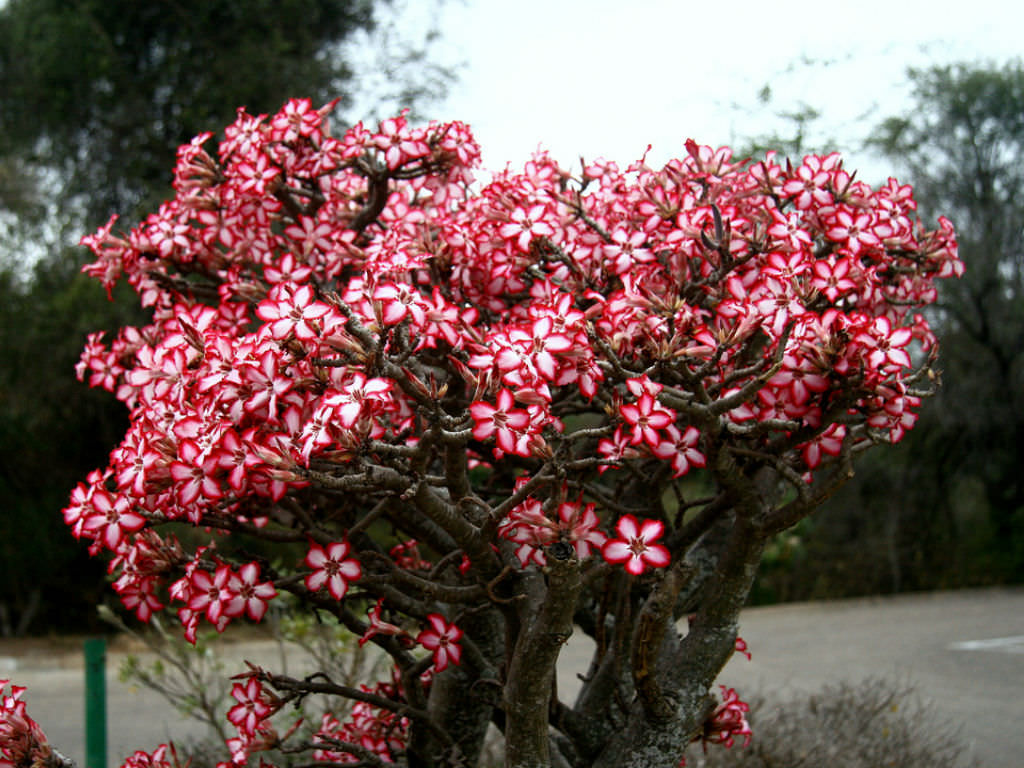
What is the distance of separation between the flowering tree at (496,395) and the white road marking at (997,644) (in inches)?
346

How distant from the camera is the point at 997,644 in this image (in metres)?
10.4

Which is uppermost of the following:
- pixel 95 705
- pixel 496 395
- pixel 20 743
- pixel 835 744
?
pixel 496 395

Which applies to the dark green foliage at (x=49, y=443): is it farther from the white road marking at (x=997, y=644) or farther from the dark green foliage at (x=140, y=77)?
the white road marking at (x=997, y=644)

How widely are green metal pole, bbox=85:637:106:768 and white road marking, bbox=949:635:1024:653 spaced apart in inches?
351

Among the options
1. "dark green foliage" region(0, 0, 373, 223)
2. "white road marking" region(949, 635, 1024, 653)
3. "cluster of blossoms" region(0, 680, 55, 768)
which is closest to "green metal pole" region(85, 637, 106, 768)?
"cluster of blossoms" region(0, 680, 55, 768)

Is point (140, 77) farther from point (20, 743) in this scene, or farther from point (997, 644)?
point (20, 743)

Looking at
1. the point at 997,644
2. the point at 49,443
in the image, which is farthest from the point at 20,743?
the point at 997,644

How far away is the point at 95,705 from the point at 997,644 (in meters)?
9.64

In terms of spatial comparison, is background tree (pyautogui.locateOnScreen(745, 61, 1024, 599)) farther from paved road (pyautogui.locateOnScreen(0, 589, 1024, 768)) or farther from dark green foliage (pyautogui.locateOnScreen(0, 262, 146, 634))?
dark green foliage (pyautogui.locateOnScreen(0, 262, 146, 634))

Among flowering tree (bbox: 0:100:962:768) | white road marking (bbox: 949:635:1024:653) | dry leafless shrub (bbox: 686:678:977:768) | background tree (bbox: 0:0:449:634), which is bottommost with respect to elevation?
white road marking (bbox: 949:635:1024:653)

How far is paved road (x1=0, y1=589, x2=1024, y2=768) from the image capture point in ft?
21.3

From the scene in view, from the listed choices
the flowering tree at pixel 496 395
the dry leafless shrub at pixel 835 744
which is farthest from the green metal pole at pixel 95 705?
the dry leafless shrub at pixel 835 744

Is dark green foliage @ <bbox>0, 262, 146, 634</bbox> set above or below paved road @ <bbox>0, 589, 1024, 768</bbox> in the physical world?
above

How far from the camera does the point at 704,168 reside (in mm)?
2238
